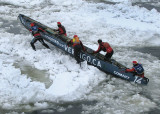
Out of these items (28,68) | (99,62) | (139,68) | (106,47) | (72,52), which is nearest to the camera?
(139,68)

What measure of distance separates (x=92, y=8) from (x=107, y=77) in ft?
30.6

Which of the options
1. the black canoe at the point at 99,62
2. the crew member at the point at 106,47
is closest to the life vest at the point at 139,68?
the black canoe at the point at 99,62

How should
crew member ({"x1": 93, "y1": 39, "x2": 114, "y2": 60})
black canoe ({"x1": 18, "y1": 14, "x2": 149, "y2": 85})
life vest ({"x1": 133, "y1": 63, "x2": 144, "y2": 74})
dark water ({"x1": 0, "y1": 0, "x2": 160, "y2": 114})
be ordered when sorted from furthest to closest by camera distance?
crew member ({"x1": 93, "y1": 39, "x2": 114, "y2": 60})
black canoe ({"x1": 18, "y1": 14, "x2": 149, "y2": 85})
life vest ({"x1": 133, "y1": 63, "x2": 144, "y2": 74})
dark water ({"x1": 0, "y1": 0, "x2": 160, "y2": 114})

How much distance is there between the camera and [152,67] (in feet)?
29.1

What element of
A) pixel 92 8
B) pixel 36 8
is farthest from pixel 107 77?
pixel 36 8

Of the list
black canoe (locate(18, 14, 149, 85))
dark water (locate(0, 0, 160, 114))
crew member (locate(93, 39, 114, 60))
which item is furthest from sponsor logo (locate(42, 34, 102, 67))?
dark water (locate(0, 0, 160, 114))

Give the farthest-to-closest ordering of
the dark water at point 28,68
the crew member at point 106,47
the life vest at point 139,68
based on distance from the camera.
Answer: the crew member at point 106,47 → the life vest at point 139,68 → the dark water at point 28,68

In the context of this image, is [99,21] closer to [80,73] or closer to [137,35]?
[137,35]

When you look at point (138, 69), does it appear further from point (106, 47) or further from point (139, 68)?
point (106, 47)

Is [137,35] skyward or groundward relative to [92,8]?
groundward

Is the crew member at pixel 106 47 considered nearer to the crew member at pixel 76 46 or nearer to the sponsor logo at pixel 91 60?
the sponsor logo at pixel 91 60

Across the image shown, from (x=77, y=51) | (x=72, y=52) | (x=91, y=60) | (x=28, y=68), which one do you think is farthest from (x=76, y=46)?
(x=28, y=68)

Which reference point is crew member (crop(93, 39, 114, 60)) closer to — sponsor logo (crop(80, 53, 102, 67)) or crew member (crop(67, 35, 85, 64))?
sponsor logo (crop(80, 53, 102, 67))

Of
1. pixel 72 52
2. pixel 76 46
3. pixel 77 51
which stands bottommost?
pixel 72 52
